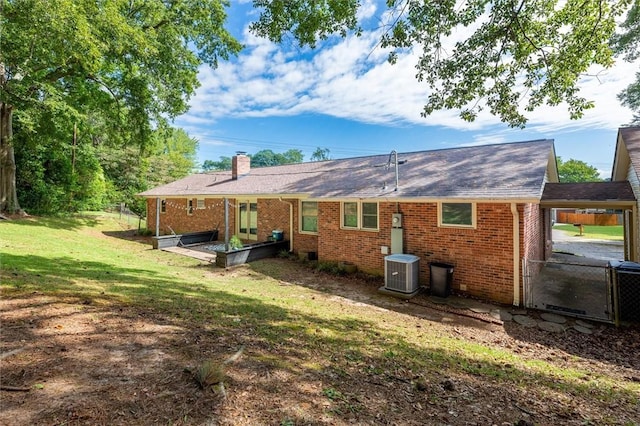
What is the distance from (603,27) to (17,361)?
35.0 ft

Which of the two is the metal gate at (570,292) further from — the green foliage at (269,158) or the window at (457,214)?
the green foliage at (269,158)

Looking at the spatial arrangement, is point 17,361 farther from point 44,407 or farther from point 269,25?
point 269,25

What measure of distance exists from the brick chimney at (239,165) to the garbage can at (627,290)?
1712 cm

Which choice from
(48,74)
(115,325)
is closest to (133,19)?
(48,74)

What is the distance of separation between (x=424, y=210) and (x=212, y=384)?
771cm

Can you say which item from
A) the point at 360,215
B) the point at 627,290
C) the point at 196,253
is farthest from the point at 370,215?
the point at 196,253

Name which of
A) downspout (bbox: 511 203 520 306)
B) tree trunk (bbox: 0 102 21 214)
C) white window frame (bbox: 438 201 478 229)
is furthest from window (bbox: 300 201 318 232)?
tree trunk (bbox: 0 102 21 214)

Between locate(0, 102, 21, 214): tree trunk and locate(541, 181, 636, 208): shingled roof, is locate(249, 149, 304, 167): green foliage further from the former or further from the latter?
locate(541, 181, 636, 208): shingled roof

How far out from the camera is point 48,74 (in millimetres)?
13125

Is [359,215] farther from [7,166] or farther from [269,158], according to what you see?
[269,158]

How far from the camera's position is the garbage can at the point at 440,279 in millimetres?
8023

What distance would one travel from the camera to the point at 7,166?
16.4 metres

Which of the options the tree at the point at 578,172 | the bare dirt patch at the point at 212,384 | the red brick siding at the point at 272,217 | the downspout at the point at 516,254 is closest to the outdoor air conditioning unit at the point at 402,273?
the downspout at the point at 516,254

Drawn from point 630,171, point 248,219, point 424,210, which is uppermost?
point 630,171
